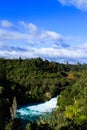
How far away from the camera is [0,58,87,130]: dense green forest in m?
35.9

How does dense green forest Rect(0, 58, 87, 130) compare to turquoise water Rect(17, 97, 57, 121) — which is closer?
dense green forest Rect(0, 58, 87, 130)

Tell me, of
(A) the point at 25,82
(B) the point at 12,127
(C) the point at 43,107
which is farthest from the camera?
(A) the point at 25,82

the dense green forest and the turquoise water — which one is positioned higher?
the dense green forest

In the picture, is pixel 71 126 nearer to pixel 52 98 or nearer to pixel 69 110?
pixel 69 110

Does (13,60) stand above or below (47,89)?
above

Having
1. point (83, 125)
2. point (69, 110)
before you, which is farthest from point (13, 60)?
point (83, 125)

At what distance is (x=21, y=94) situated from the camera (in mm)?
65375

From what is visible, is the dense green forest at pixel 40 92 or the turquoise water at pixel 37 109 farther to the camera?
the turquoise water at pixel 37 109

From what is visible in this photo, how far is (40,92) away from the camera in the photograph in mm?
67000

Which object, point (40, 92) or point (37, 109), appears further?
point (40, 92)

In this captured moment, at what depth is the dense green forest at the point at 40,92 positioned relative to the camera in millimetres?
35938

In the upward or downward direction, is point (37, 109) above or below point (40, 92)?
below

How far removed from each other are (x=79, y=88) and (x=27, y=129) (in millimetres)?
32256

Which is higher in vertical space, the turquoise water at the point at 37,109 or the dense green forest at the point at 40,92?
the dense green forest at the point at 40,92
